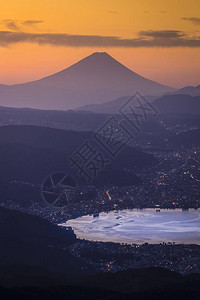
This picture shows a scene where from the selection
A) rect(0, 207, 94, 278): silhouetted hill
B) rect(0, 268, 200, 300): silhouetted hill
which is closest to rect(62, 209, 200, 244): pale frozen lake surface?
rect(0, 207, 94, 278): silhouetted hill

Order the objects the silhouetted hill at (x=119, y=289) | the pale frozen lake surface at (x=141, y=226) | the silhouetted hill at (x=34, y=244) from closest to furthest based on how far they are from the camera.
Answer: the silhouetted hill at (x=119, y=289) → the silhouetted hill at (x=34, y=244) → the pale frozen lake surface at (x=141, y=226)

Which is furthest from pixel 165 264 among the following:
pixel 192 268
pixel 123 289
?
pixel 123 289

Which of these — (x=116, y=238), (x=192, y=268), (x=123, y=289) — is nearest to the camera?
(x=123, y=289)

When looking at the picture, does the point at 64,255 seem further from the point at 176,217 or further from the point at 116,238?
the point at 176,217

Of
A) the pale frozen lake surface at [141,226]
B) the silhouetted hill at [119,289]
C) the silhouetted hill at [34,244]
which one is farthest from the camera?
the pale frozen lake surface at [141,226]

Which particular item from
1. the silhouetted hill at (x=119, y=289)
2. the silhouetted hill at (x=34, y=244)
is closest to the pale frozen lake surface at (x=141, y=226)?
the silhouetted hill at (x=34, y=244)

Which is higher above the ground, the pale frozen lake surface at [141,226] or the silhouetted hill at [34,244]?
the silhouetted hill at [34,244]

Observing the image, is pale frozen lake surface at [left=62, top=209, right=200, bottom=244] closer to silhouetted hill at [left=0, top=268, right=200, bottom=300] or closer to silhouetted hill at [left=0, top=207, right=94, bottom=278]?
silhouetted hill at [left=0, top=207, right=94, bottom=278]

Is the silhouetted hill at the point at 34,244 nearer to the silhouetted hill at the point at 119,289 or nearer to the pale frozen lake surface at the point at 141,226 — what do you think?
the pale frozen lake surface at the point at 141,226
